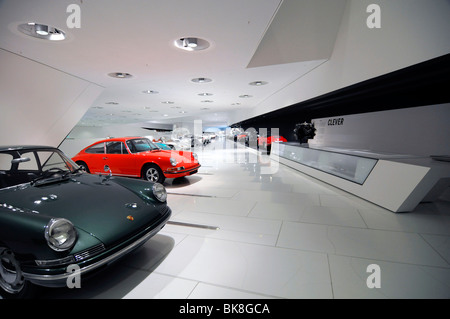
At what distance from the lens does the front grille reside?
4.88ft

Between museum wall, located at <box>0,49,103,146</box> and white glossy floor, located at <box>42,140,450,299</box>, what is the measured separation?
15.1ft

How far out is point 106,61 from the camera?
15.6 ft

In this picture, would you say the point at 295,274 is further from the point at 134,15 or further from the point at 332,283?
the point at 134,15

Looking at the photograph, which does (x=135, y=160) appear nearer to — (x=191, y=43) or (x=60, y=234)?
(x=191, y=43)

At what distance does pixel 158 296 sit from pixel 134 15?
3.60 metres

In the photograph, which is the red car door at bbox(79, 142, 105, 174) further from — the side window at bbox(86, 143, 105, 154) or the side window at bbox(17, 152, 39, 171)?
the side window at bbox(17, 152, 39, 171)

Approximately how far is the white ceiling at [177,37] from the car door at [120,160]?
2.07m

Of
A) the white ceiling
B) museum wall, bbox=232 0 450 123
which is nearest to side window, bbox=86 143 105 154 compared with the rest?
the white ceiling

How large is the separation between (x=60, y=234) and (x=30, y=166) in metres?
1.37

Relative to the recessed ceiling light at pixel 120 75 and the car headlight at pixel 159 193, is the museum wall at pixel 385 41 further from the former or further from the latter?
the recessed ceiling light at pixel 120 75

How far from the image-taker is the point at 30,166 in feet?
7.55

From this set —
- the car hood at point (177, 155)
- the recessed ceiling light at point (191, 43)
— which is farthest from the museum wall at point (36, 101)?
the recessed ceiling light at point (191, 43)

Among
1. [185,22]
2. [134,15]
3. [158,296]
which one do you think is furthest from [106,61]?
[158,296]

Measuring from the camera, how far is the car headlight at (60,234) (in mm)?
1450
